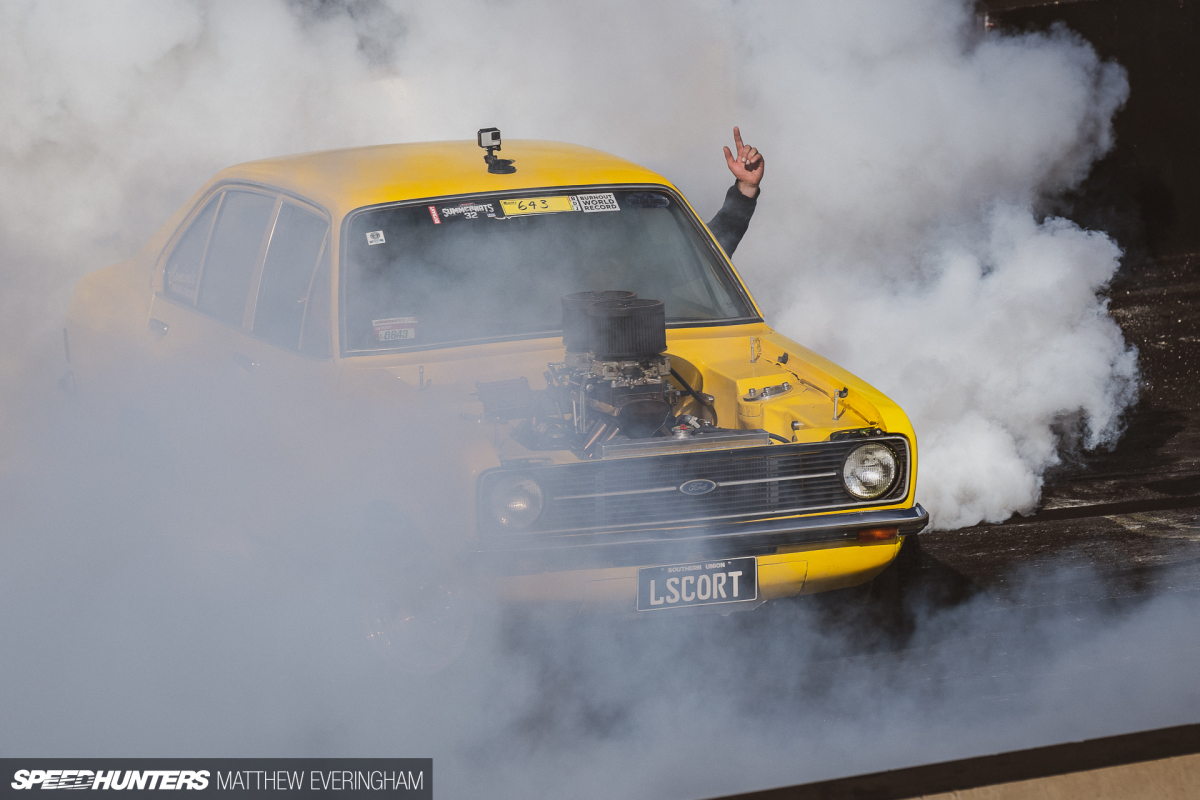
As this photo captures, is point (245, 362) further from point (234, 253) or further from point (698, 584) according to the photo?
point (698, 584)

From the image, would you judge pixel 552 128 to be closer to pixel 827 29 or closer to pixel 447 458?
pixel 827 29

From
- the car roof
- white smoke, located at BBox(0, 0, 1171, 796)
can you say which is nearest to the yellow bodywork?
the car roof

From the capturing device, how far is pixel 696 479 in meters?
3.52

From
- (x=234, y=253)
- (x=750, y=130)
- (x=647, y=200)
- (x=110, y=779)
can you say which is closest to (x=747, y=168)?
(x=647, y=200)

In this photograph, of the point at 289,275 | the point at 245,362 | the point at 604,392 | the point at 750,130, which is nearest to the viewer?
the point at 604,392

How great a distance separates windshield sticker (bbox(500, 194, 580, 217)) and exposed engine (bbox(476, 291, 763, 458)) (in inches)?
19.8

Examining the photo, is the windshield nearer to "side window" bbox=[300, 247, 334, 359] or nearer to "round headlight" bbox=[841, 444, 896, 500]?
"side window" bbox=[300, 247, 334, 359]

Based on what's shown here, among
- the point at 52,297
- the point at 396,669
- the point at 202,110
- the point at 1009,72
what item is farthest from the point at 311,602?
the point at 202,110

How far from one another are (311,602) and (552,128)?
6.54 m

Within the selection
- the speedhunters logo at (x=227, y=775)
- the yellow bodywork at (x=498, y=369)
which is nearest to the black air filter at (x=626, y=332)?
the yellow bodywork at (x=498, y=369)

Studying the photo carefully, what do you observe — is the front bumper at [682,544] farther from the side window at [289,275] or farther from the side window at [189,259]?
the side window at [189,259]

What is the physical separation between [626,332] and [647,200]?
1.01 m

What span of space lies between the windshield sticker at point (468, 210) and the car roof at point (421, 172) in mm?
63

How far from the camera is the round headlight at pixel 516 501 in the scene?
3.34 m
